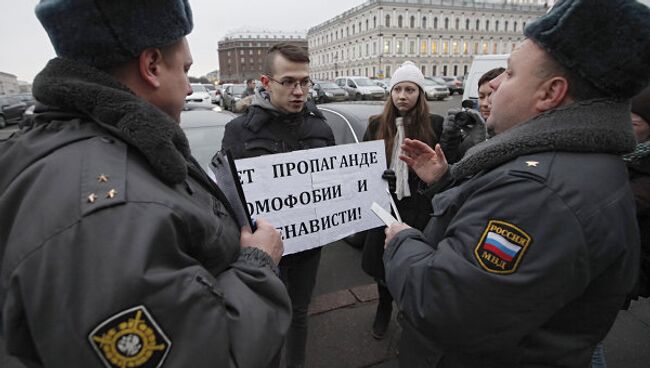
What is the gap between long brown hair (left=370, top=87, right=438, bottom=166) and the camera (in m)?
2.96

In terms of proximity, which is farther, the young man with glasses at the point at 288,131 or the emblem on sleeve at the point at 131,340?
the young man with glasses at the point at 288,131

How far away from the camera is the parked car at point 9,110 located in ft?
56.0

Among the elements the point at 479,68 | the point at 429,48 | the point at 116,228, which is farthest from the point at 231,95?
the point at 429,48

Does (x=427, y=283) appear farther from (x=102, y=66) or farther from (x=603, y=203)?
(x=102, y=66)

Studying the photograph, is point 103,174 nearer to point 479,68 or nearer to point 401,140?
point 401,140

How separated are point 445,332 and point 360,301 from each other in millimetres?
2185

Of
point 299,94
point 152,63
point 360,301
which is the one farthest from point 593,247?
point 360,301

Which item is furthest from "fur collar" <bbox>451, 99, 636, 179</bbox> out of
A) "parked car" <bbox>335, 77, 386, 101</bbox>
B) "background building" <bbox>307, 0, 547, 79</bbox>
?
"background building" <bbox>307, 0, 547, 79</bbox>

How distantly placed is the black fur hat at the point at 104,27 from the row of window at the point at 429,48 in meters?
70.4

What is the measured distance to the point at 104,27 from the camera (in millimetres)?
887

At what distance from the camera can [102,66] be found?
94 cm

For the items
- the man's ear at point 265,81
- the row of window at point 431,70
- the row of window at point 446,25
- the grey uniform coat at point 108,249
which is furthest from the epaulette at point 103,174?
the row of window at point 446,25

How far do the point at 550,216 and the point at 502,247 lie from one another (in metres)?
0.16

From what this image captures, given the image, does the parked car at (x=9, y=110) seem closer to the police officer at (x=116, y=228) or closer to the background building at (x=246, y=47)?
the police officer at (x=116, y=228)
